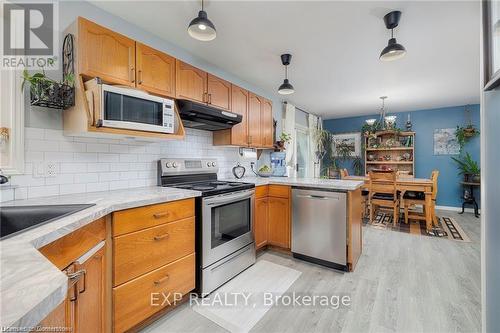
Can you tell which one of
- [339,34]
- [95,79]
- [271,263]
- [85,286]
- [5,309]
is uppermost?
[339,34]

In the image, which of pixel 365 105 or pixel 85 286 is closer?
pixel 85 286

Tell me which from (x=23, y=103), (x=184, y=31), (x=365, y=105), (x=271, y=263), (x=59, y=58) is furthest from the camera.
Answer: (x=365, y=105)

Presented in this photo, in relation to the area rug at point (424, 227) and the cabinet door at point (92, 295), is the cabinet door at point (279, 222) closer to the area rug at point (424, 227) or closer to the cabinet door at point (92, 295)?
the cabinet door at point (92, 295)

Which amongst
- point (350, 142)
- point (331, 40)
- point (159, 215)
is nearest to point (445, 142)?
point (350, 142)

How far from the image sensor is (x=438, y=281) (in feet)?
7.11

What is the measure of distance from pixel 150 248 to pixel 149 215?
0.23 meters

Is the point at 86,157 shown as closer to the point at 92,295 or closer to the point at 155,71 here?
the point at 155,71

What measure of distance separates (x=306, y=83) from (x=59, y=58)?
3.17 meters

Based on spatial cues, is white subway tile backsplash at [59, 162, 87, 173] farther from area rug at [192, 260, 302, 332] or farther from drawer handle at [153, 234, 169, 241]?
area rug at [192, 260, 302, 332]

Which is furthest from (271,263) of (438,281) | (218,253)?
(438,281)

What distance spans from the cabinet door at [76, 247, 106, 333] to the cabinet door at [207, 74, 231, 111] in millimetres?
1779

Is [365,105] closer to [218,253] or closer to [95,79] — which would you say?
[218,253]

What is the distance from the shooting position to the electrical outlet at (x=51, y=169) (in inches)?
63.0

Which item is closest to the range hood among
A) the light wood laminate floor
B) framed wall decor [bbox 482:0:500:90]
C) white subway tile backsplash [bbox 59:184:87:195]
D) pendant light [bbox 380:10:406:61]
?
white subway tile backsplash [bbox 59:184:87:195]
